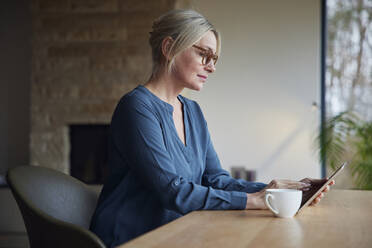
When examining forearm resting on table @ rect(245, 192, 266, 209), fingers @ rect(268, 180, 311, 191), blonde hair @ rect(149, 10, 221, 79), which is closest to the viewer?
forearm resting on table @ rect(245, 192, 266, 209)

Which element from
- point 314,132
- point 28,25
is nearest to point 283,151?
point 314,132

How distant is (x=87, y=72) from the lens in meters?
5.14

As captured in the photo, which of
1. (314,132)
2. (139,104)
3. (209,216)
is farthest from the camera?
(314,132)

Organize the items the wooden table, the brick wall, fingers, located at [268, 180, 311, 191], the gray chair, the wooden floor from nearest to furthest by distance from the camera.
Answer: the wooden table < the gray chair < fingers, located at [268, 180, 311, 191] < the wooden floor < the brick wall

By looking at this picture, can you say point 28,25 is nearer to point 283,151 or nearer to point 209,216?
point 283,151

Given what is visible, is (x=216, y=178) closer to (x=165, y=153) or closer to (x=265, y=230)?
(x=165, y=153)

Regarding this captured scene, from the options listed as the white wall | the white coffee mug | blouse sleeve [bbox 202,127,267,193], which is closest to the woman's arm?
blouse sleeve [bbox 202,127,267,193]

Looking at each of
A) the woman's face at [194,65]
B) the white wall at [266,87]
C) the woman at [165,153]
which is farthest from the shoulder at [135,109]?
the white wall at [266,87]

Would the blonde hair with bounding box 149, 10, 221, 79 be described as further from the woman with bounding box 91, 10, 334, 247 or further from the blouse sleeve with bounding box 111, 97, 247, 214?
the blouse sleeve with bounding box 111, 97, 247, 214

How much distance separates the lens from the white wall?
5.09 meters

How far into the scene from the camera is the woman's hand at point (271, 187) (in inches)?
45.4

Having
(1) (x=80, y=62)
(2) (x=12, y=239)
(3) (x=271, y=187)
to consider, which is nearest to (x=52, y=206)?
(3) (x=271, y=187)

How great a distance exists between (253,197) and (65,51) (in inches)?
172

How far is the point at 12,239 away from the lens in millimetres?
2084
